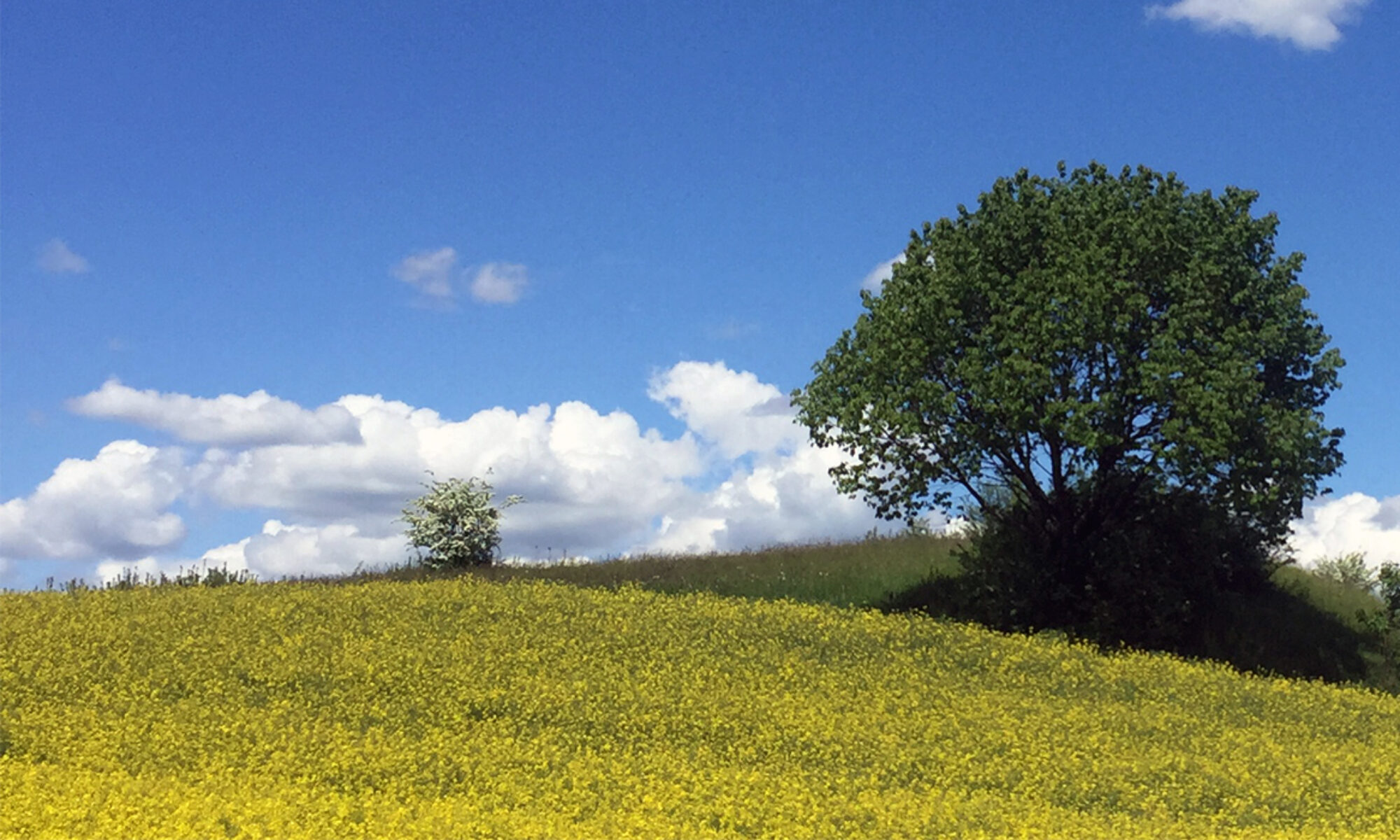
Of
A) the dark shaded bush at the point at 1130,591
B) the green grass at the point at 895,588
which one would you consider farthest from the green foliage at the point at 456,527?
the dark shaded bush at the point at 1130,591

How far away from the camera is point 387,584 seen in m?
31.7

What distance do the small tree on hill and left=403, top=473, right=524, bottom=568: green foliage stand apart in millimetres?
10833

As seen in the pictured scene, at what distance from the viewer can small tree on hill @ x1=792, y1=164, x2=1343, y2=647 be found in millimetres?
29422

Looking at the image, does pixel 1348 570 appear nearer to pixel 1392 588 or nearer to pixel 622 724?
pixel 1392 588

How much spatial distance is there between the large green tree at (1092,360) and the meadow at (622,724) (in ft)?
14.3

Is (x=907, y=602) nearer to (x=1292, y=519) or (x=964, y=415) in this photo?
(x=964, y=415)

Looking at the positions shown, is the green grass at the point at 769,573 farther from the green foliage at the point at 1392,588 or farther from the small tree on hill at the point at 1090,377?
the green foliage at the point at 1392,588

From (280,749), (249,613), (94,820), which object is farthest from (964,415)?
(94,820)

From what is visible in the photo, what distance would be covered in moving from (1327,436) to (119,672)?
1021 inches

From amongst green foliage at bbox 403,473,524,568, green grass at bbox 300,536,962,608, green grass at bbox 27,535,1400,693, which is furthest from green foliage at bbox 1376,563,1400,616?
green foliage at bbox 403,473,524,568

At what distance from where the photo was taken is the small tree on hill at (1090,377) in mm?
29422

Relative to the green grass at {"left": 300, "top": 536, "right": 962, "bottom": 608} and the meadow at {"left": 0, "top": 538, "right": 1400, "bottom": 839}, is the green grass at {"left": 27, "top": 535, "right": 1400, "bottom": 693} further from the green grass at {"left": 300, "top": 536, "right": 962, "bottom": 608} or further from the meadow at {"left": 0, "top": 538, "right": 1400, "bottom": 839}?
the meadow at {"left": 0, "top": 538, "right": 1400, "bottom": 839}

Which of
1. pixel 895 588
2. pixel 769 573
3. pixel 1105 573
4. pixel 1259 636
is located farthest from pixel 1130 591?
pixel 769 573

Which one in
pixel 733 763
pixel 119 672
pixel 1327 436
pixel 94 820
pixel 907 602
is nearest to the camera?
pixel 94 820
